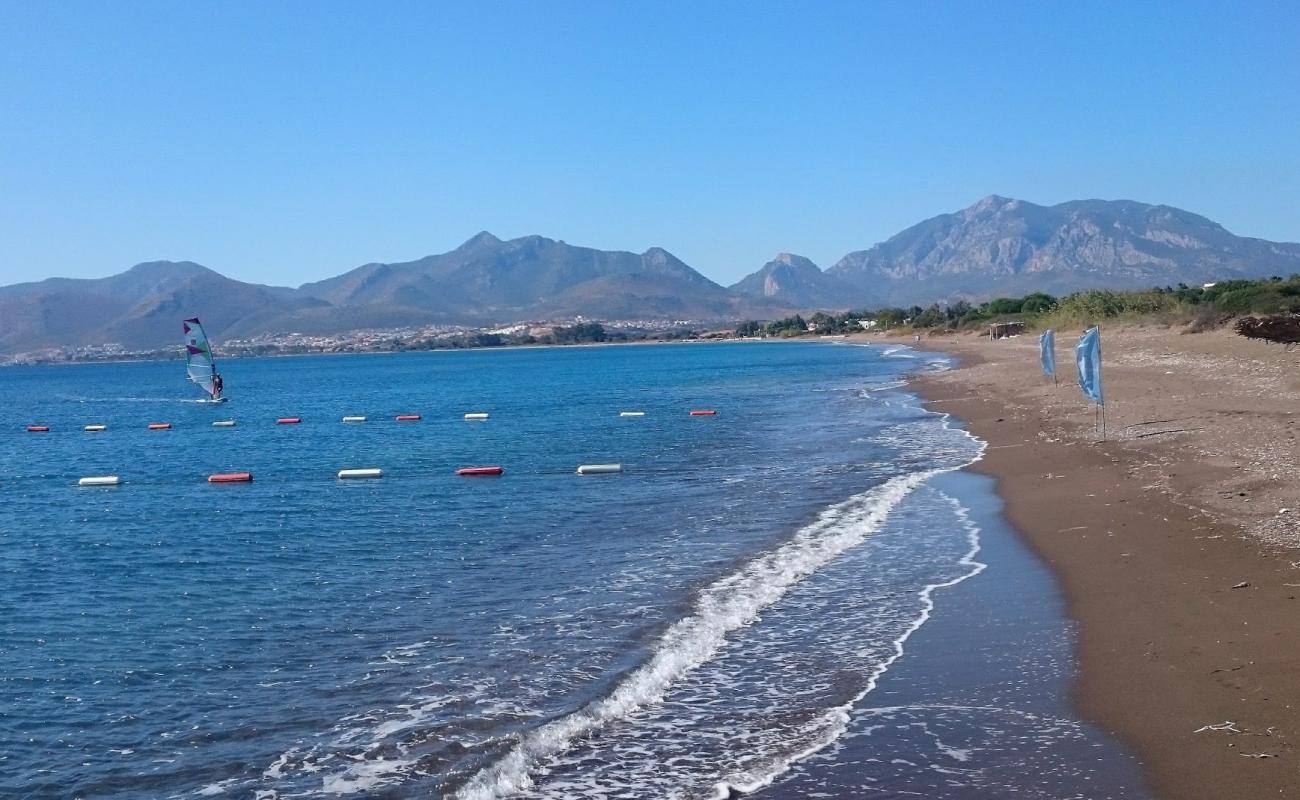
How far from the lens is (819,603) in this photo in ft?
48.5

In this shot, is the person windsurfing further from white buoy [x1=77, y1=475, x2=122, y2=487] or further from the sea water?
the sea water

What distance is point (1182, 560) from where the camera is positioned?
1453cm

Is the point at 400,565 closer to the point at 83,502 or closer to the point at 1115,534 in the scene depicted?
the point at 1115,534

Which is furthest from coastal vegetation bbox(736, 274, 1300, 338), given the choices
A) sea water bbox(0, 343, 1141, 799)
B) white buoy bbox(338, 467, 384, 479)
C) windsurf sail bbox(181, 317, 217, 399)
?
windsurf sail bbox(181, 317, 217, 399)

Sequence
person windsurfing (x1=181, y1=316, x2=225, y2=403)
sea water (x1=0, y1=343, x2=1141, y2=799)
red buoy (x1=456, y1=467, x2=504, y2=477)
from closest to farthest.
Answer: sea water (x1=0, y1=343, x2=1141, y2=799), red buoy (x1=456, y1=467, x2=504, y2=477), person windsurfing (x1=181, y1=316, x2=225, y2=403)

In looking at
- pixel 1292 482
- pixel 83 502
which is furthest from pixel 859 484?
pixel 83 502

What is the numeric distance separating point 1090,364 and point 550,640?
62.5 feet

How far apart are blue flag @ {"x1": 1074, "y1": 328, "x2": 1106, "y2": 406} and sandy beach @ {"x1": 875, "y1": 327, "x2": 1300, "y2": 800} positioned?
1.25 m

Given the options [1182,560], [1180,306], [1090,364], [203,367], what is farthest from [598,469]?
[1180,306]

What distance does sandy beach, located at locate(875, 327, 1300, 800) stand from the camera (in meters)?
8.90

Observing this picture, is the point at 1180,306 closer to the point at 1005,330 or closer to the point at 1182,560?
the point at 1005,330

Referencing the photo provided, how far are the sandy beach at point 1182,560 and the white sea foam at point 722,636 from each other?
2100 mm

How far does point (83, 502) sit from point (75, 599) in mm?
14994

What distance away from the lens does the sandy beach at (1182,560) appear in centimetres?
890
